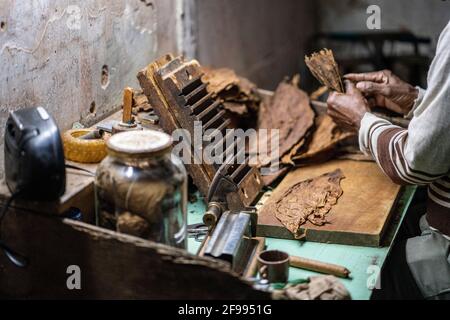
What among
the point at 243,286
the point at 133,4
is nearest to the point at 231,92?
the point at 133,4

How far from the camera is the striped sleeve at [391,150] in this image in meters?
2.28

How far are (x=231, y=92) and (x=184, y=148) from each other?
651 mm

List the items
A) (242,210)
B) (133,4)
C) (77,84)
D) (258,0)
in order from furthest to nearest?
(258,0)
(133,4)
(77,84)
(242,210)

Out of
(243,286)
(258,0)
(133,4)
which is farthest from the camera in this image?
(258,0)

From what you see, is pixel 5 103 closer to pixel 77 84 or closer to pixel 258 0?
pixel 77 84

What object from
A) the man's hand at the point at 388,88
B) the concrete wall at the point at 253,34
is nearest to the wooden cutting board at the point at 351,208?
the man's hand at the point at 388,88

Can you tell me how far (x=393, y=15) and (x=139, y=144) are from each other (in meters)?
4.54

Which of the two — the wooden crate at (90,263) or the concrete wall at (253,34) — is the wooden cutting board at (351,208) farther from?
the concrete wall at (253,34)

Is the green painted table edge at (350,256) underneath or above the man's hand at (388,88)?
underneath

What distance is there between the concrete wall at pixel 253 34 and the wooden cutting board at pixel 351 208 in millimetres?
1145

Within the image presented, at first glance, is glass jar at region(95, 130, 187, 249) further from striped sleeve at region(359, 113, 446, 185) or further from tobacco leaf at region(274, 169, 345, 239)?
striped sleeve at region(359, 113, 446, 185)

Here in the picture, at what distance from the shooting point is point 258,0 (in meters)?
4.80

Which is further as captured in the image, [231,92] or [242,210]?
[231,92]

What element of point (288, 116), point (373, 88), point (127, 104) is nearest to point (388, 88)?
point (373, 88)
